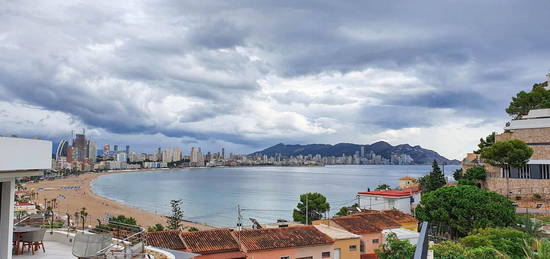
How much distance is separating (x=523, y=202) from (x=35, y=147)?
35271 mm

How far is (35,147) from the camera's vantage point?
5855 mm

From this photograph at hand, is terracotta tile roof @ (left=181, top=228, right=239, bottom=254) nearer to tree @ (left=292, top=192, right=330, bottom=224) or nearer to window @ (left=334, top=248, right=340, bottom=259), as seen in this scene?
window @ (left=334, top=248, right=340, bottom=259)

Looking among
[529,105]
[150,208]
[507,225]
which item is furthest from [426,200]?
[150,208]

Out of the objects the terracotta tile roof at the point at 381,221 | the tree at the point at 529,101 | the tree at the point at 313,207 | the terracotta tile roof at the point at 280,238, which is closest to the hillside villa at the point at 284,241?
the terracotta tile roof at the point at 280,238

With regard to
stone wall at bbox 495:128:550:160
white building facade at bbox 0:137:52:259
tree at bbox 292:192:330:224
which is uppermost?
stone wall at bbox 495:128:550:160

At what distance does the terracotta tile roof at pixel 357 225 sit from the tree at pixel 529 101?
1003 inches

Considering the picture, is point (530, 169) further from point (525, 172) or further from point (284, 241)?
point (284, 241)

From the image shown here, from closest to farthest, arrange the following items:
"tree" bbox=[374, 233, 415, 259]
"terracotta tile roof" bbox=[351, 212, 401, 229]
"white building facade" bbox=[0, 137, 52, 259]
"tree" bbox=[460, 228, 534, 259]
Result: "white building facade" bbox=[0, 137, 52, 259] → "tree" bbox=[460, 228, 534, 259] → "tree" bbox=[374, 233, 415, 259] → "terracotta tile roof" bbox=[351, 212, 401, 229]

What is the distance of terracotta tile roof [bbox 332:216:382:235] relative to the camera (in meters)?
24.5

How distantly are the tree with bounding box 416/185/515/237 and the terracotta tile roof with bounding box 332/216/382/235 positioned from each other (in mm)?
5302

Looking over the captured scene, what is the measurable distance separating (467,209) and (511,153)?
10.2 m

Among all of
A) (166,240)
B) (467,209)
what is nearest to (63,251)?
(166,240)

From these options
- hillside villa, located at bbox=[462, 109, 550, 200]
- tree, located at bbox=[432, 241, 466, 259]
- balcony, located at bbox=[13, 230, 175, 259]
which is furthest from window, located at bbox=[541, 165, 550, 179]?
balcony, located at bbox=[13, 230, 175, 259]

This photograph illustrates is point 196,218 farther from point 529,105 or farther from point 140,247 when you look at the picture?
point 140,247
